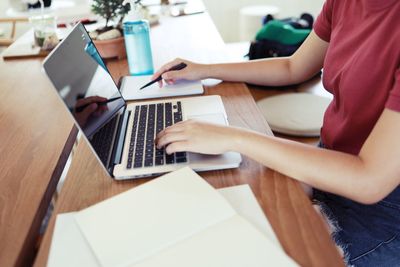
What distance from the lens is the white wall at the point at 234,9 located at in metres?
3.36

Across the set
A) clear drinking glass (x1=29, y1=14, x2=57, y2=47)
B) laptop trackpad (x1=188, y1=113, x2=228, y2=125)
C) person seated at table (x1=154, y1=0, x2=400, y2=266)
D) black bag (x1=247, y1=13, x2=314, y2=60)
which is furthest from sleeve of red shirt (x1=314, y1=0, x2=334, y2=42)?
clear drinking glass (x1=29, y1=14, x2=57, y2=47)

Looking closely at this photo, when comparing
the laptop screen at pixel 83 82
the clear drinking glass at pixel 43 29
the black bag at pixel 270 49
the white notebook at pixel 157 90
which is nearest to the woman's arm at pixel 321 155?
the laptop screen at pixel 83 82

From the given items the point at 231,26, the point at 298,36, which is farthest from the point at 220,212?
the point at 231,26

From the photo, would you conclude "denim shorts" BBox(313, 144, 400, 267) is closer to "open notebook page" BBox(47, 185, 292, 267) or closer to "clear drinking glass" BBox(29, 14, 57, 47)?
"open notebook page" BBox(47, 185, 292, 267)

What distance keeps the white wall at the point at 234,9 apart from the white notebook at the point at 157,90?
256 centimetres

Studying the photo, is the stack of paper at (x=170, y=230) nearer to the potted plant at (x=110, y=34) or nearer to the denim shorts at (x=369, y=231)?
the denim shorts at (x=369, y=231)

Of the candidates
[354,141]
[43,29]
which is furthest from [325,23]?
[43,29]

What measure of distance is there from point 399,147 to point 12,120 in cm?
81

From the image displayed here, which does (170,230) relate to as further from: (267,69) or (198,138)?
(267,69)

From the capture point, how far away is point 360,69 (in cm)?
70

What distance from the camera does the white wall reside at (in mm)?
3363

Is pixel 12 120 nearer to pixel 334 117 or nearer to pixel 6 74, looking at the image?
pixel 6 74

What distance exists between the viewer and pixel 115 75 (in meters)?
1.11

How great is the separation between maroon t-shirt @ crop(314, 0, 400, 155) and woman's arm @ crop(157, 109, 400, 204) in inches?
2.5
